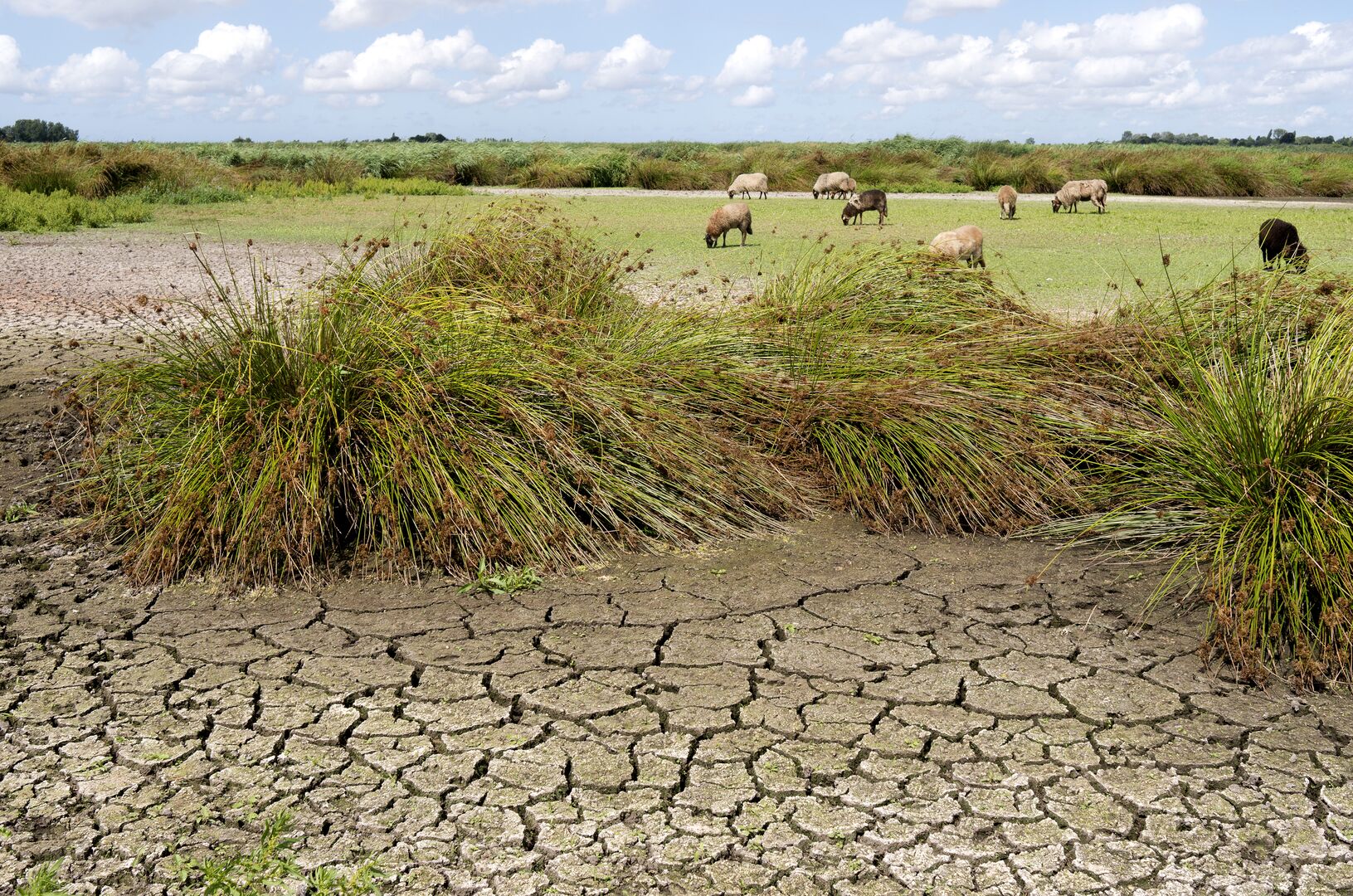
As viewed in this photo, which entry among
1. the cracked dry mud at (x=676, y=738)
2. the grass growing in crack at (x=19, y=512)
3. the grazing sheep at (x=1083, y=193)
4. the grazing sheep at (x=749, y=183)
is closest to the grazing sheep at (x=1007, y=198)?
the grazing sheep at (x=1083, y=193)

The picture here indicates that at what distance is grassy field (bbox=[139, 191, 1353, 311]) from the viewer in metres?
11.3

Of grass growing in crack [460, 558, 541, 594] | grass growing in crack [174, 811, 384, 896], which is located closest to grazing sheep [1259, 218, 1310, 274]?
grass growing in crack [460, 558, 541, 594]

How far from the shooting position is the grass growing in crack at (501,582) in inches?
171

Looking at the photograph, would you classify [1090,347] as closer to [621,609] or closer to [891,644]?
[891,644]

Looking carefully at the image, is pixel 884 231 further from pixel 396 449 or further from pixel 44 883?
pixel 44 883

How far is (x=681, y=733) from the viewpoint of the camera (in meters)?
3.31

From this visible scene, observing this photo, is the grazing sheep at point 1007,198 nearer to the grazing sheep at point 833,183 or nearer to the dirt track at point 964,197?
the dirt track at point 964,197

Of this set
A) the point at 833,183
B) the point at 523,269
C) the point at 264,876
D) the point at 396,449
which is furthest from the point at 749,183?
the point at 264,876

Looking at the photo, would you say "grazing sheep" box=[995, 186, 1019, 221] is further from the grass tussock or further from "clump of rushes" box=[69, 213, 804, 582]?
"clump of rushes" box=[69, 213, 804, 582]

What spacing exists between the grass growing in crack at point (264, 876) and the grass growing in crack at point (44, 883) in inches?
10.3

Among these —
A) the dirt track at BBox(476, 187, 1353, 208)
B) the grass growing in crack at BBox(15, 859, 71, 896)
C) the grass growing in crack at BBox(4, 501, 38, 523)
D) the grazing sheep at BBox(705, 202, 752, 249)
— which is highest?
the dirt track at BBox(476, 187, 1353, 208)

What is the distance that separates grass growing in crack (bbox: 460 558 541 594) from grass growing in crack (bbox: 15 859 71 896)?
6.03ft

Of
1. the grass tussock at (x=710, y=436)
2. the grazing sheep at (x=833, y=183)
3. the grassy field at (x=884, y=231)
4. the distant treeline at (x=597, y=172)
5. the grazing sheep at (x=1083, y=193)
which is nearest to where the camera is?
the grass tussock at (x=710, y=436)

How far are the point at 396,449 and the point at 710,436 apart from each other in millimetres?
1432
